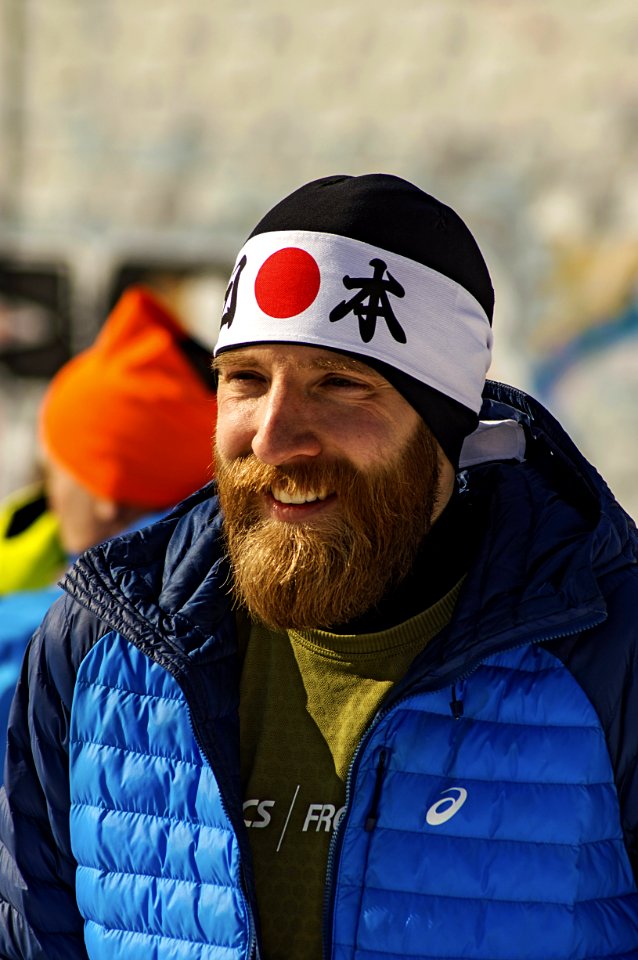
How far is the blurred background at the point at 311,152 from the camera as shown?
5625 mm

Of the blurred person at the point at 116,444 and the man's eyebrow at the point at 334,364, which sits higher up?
the man's eyebrow at the point at 334,364

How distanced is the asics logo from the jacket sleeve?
662mm

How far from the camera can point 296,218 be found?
209 cm

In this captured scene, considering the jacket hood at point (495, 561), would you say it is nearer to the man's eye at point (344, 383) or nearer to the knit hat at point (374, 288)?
the knit hat at point (374, 288)

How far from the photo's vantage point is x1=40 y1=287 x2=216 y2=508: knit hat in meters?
3.88

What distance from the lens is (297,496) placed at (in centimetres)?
200

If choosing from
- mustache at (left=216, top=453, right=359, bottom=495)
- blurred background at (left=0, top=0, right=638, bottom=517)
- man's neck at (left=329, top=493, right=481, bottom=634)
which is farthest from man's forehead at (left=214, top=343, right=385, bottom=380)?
blurred background at (left=0, top=0, right=638, bottom=517)

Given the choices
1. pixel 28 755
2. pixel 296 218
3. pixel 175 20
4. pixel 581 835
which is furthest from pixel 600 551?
pixel 175 20

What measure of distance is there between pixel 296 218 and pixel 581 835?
113 cm

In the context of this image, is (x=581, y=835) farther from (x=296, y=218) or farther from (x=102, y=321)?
(x=102, y=321)

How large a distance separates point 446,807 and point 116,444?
229cm

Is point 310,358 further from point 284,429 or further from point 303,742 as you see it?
point 303,742

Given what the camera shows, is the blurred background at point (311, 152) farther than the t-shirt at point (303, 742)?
Yes

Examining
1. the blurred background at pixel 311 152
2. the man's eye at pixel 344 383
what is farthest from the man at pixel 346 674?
the blurred background at pixel 311 152
